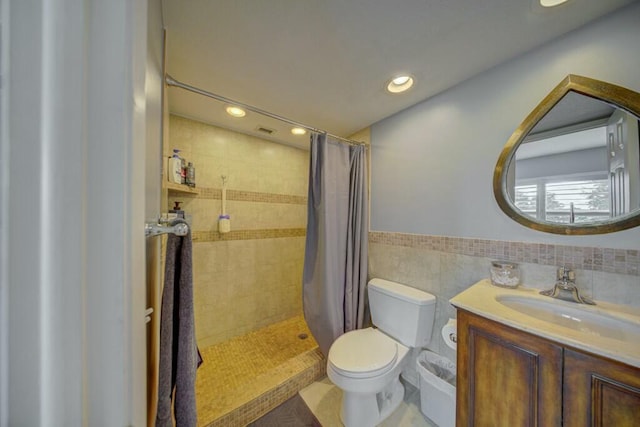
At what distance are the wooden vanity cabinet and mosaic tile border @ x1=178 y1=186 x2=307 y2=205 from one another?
1.92m

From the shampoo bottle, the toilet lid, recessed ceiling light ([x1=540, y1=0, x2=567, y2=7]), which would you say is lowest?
the toilet lid

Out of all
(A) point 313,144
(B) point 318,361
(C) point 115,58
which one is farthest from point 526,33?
(B) point 318,361

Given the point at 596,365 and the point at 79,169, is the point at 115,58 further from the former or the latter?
the point at 596,365

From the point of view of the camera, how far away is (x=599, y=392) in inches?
25.1

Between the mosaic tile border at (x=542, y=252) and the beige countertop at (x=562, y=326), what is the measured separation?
0.16m

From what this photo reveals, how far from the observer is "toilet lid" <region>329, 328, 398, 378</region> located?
3.80 ft

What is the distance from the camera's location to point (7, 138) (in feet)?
0.73

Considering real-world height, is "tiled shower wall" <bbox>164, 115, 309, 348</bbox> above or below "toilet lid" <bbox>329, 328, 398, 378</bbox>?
above

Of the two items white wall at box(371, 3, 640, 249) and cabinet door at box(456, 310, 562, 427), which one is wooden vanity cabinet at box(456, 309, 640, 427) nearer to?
cabinet door at box(456, 310, 562, 427)

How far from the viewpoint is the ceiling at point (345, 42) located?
89 cm

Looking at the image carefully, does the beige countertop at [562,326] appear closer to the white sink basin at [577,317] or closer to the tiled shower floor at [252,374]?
the white sink basin at [577,317]

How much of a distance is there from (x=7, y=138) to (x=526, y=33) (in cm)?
176

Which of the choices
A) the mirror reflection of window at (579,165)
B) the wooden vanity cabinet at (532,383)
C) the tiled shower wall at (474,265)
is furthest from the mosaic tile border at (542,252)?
the wooden vanity cabinet at (532,383)

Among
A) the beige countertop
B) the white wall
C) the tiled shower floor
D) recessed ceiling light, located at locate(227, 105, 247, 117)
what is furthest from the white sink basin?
recessed ceiling light, located at locate(227, 105, 247, 117)
